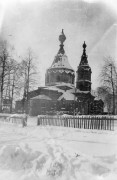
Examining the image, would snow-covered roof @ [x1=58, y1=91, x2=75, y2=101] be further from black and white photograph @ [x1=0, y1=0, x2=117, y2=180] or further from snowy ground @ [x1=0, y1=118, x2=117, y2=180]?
snowy ground @ [x1=0, y1=118, x2=117, y2=180]

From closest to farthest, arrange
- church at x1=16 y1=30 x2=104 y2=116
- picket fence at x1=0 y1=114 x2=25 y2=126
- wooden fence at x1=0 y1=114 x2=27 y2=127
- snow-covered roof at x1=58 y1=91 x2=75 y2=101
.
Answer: wooden fence at x1=0 y1=114 x2=27 y2=127
picket fence at x1=0 y1=114 x2=25 y2=126
church at x1=16 y1=30 x2=104 y2=116
snow-covered roof at x1=58 y1=91 x2=75 y2=101

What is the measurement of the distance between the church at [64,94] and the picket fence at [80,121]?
59.9 ft

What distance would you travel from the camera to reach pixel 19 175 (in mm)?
4555

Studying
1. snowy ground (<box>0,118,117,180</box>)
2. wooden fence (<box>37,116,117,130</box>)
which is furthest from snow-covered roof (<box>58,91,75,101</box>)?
snowy ground (<box>0,118,117,180</box>)

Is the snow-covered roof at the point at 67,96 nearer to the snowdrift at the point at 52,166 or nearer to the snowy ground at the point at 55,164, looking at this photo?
the snowy ground at the point at 55,164

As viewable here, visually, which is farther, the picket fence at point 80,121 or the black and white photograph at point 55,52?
the picket fence at point 80,121

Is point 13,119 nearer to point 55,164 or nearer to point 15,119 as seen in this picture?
point 15,119

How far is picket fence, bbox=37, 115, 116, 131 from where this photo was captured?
433 inches

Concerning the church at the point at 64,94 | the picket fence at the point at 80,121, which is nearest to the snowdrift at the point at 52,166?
the picket fence at the point at 80,121

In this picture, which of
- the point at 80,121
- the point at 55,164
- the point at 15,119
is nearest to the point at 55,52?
the point at 80,121

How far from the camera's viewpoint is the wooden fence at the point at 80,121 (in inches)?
433

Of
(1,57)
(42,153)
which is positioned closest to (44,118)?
(42,153)

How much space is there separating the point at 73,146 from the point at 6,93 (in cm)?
1608

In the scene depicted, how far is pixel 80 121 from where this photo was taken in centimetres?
1166
